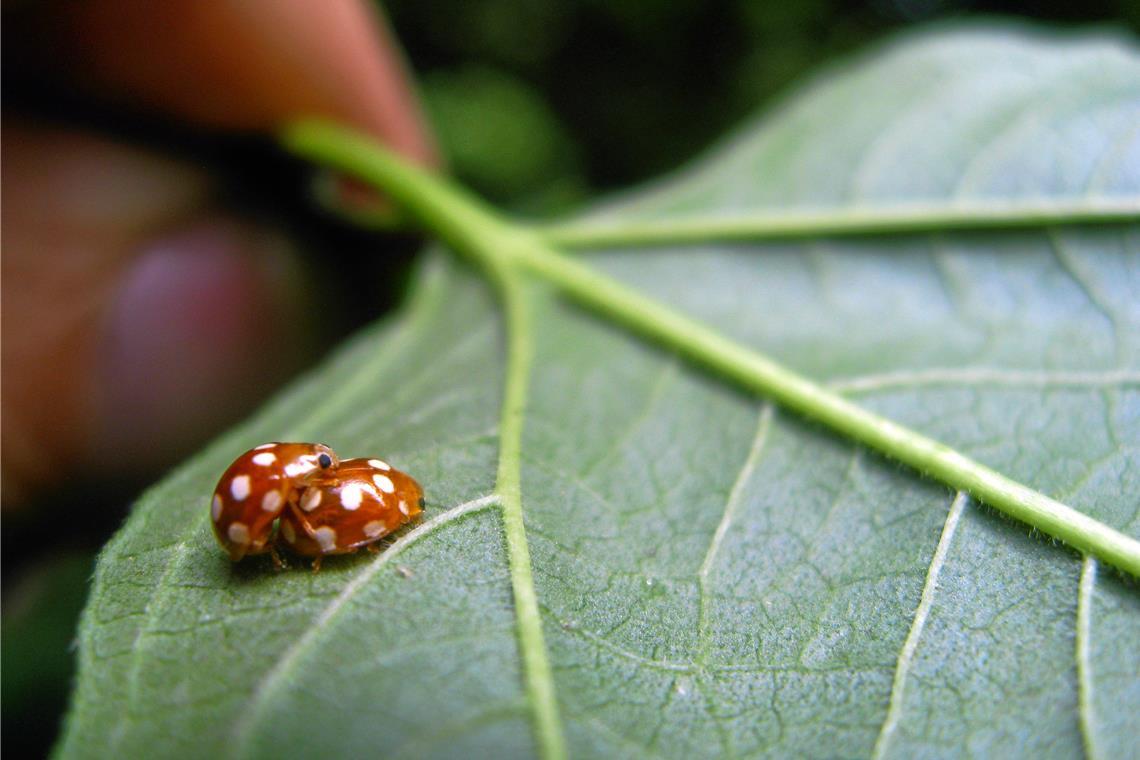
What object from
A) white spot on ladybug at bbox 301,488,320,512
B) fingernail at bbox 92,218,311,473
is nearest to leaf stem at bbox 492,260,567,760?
white spot on ladybug at bbox 301,488,320,512

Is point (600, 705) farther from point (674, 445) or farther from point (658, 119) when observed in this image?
point (658, 119)

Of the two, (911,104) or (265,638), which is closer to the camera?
(265,638)

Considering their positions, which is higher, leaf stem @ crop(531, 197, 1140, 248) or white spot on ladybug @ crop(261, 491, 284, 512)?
white spot on ladybug @ crop(261, 491, 284, 512)

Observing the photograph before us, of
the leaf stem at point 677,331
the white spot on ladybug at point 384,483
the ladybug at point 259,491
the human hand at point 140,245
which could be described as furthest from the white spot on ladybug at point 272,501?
the human hand at point 140,245

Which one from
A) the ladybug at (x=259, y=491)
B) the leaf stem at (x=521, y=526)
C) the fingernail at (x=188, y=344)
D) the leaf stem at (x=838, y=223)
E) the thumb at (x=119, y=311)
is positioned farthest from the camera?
the fingernail at (x=188, y=344)

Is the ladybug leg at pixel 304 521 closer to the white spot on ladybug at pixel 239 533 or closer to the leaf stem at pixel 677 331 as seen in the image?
the white spot on ladybug at pixel 239 533

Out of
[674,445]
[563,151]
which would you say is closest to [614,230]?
[674,445]

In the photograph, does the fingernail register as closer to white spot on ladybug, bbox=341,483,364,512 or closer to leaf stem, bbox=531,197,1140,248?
leaf stem, bbox=531,197,1140,248

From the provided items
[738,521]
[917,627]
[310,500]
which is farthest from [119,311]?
[917,627]
